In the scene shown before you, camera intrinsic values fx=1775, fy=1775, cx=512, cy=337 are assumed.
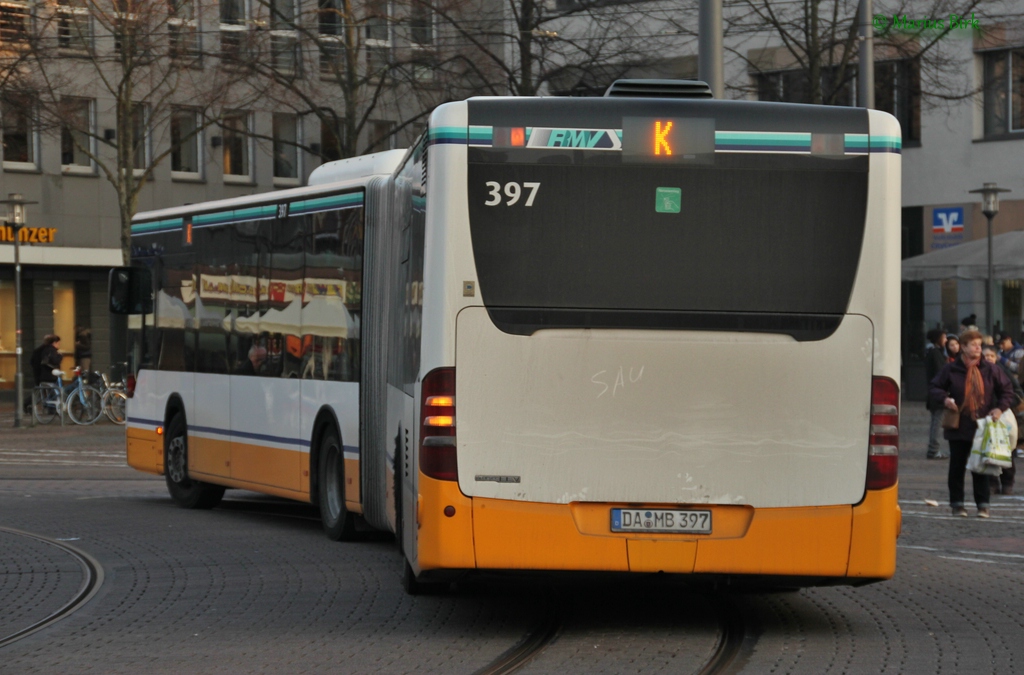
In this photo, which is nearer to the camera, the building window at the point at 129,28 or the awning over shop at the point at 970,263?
the awning over shop at the point at 970,263

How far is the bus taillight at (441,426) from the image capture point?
27.8 feet

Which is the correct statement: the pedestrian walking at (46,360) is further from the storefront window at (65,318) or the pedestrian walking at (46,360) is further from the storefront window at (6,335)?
the storefront window at (65,318)

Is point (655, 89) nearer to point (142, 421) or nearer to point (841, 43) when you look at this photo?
point (142, 421)

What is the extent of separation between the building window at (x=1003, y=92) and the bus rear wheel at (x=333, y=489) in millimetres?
25715

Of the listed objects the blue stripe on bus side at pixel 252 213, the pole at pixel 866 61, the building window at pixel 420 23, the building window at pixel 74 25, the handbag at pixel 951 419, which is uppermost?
the building window at pixel 74 25

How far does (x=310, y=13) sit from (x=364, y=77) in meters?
1.76

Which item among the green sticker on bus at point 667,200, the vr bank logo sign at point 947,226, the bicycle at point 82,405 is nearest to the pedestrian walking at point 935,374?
the vr bank logo sign at point 947,226

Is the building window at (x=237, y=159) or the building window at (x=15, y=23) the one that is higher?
the building window at (x=15, y=23)

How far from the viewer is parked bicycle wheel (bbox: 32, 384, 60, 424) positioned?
3300 cm

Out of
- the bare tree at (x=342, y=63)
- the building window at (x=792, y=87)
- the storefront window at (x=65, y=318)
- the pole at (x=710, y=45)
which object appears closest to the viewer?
the pole at (x=710, y=45)

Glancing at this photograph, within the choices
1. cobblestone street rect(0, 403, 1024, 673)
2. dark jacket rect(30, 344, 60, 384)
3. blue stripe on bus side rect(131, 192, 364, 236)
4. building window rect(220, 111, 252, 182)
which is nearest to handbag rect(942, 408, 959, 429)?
cobblestone street rect(0, 403, 1024, 673)

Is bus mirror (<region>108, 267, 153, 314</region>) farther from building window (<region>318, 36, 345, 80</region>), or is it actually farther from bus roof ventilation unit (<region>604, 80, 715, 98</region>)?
building window (<region>318, 36, 345, 80</region>)

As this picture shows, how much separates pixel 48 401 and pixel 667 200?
26379mm

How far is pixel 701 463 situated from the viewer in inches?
334
